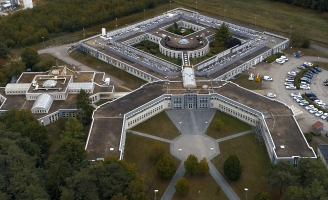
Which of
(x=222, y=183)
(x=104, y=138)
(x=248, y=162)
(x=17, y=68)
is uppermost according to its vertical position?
(x=17, y=68)

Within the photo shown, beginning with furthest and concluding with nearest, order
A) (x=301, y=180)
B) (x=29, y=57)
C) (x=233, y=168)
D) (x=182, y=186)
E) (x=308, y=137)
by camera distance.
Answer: (x=29, y=57)
(x=308, y=137)
(x=233, y=168)
(x=182, y=186)
(x=301, y=180)

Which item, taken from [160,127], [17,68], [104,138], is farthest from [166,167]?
[17,68]

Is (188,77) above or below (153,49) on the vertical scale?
above

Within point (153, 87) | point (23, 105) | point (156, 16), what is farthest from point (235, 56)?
point (23, 105)

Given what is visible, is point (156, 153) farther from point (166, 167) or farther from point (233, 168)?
point (233, 168)

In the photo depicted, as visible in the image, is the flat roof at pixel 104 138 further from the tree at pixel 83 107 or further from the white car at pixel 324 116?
the white car at pixel 324 116

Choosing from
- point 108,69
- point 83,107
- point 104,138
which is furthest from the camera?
point 108,69

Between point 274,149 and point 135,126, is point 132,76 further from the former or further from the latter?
point 274,149

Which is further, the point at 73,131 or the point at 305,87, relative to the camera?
the point at 305,87
